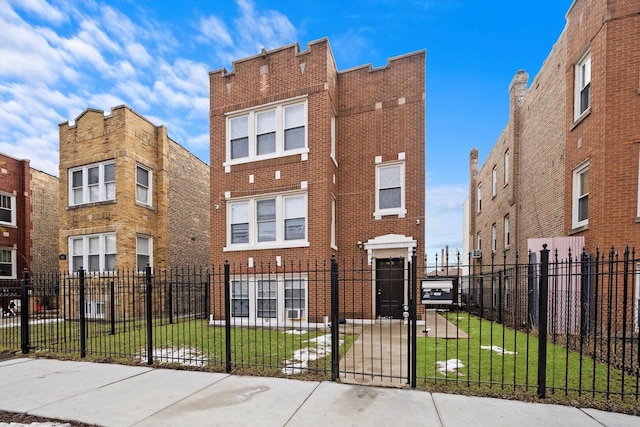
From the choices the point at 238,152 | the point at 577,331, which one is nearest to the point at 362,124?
the point at 238,152

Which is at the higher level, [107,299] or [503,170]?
[503,170]

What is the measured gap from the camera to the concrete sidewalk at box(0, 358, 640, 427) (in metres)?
4.27

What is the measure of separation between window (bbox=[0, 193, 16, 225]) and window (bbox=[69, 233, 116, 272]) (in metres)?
5.81

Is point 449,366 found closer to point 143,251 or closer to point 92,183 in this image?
point 143,251

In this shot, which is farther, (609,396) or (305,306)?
(305,306)

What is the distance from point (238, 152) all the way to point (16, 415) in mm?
9738

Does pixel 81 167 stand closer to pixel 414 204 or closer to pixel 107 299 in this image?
pixel 107 299

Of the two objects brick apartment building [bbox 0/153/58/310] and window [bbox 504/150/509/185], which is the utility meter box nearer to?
window [bbox 504/150/509/185]

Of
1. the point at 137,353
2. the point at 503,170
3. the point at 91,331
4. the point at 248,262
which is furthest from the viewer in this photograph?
the point at 503,170

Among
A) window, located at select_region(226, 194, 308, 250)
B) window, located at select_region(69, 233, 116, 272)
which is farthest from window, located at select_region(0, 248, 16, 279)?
window, located at select_region(226, 194, 308, 250)

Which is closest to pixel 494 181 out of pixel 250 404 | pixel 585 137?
pixel 585 137

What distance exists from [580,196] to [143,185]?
16859 millimetres

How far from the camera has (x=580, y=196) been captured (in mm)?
9961

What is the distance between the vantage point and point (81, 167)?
1490 centimetres
